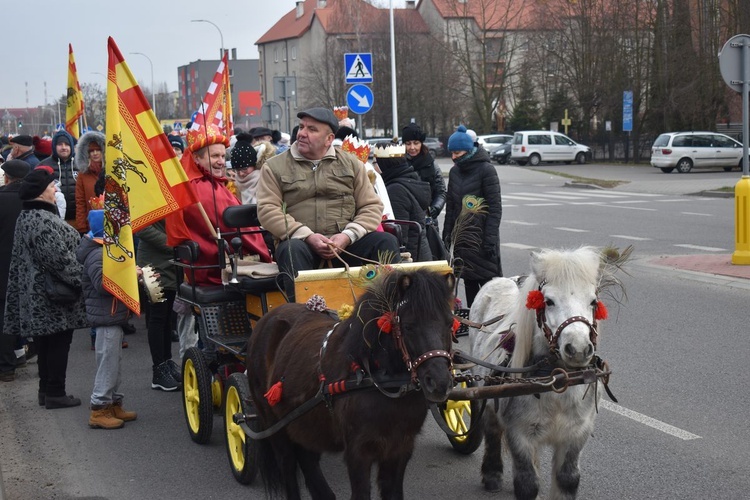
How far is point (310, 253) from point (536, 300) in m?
1.95

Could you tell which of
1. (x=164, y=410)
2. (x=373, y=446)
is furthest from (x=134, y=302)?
(x=373, y=446)

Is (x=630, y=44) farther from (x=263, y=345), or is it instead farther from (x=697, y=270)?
(x=263, y=345)

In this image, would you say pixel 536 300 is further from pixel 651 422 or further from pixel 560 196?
pixel 560 196

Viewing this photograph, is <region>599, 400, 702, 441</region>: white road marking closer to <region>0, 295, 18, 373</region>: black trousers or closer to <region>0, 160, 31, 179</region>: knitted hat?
<region>0, 295, 18, 373</region>: black trousers

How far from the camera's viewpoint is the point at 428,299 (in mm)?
4012

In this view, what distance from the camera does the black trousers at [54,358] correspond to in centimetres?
799

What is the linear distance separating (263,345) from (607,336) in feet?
17.3

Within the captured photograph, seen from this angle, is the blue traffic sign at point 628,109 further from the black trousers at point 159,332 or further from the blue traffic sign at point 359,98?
the black trousers at point 159,332

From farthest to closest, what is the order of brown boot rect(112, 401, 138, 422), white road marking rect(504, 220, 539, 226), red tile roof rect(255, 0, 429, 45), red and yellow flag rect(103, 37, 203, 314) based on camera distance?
red tile roof rect(255, 0, 429, 45), white road marking rect(504, 220, 539, 226), brown boot rect(112, 401, 138, 422), red and yellow flag rect(103, 37, 203, 314)

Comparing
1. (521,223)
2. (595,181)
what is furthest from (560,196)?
(521,223)

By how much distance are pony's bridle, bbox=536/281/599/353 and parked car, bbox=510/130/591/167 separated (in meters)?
48.4

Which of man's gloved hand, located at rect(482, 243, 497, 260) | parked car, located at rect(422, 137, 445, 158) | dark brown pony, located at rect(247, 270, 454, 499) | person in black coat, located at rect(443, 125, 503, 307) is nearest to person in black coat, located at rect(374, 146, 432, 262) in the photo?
person in black coat, located at rect(443, 125, 503, 307)

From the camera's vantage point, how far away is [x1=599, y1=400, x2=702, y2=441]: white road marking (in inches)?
256

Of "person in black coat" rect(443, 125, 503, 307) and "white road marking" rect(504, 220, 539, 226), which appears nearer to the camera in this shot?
"person in black coat" rect(443, 125, 503, 307)
